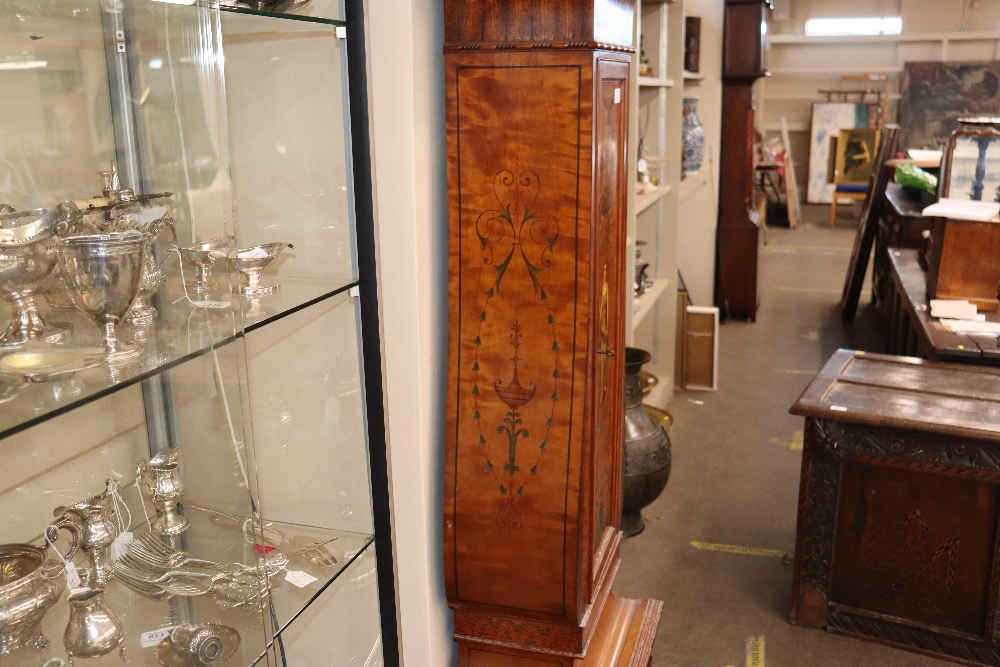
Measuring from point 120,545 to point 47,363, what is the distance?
1.01 feet

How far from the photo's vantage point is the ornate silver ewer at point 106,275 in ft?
3.50

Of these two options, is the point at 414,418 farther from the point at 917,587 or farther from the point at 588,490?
the point at 917,587

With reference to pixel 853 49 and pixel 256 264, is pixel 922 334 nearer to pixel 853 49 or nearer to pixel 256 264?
pixel 256 264

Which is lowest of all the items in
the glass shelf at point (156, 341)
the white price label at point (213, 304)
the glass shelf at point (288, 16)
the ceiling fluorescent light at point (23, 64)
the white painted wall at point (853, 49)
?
the glass shelf at point (156, 341)

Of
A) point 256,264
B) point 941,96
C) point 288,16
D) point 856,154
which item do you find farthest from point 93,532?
point 941,96

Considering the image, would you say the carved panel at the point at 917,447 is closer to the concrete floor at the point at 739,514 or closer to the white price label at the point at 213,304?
the concrete floor at the point at 739,514

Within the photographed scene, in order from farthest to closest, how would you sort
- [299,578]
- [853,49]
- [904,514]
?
[853,49] → [904,514] → [299,578]

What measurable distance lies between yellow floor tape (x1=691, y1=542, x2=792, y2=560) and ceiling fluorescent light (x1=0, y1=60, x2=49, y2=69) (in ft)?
10.3

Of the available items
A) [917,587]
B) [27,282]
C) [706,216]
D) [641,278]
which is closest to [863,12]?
[706,216]

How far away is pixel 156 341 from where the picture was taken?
116 centimetres

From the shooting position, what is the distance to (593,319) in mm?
1683

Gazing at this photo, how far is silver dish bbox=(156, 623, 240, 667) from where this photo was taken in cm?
118

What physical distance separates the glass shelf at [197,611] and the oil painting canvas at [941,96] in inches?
526

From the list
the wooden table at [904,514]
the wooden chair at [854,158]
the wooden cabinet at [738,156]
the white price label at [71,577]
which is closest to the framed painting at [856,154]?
the wooden chair at [854,158]
